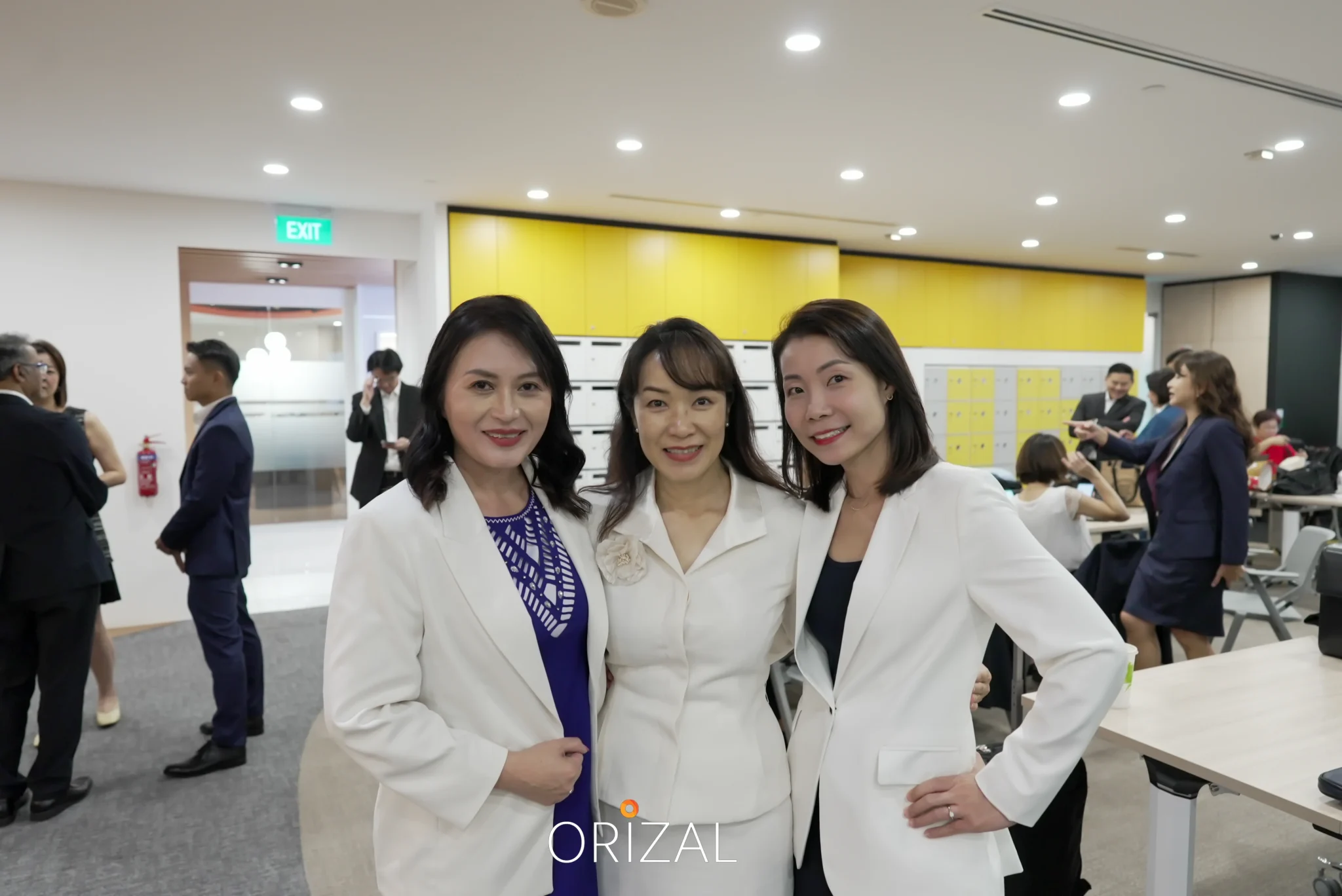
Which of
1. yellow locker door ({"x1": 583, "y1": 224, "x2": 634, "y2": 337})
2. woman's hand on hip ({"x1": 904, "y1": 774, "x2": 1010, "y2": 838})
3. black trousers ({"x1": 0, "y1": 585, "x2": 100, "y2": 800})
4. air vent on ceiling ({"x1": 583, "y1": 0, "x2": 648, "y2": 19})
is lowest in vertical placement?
black trousers ({"x1": 0, "y1": 585, "x2": 100, "y2": 800})

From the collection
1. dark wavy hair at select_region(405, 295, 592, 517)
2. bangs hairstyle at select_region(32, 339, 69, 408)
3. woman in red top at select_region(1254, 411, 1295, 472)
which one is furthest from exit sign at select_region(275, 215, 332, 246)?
woman in red top at select_region(1254, 411, 1295, 472)

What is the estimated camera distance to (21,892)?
2680 mm

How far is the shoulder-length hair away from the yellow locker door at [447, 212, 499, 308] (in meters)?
4.87

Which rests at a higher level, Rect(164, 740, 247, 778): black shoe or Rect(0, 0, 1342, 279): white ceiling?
Rect(0, 0, 1342, 279): white ceiling

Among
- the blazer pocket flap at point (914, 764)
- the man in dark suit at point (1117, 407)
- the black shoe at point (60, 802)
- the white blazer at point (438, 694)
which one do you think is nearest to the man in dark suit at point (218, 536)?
the black shoe at point (60, 802)

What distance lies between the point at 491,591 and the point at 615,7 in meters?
2.72

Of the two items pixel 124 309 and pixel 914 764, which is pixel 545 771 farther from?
pixel 124 309

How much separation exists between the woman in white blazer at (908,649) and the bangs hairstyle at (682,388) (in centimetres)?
15

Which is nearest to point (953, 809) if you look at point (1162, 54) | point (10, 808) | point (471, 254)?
point (10, 808)

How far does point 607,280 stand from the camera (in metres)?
7.05

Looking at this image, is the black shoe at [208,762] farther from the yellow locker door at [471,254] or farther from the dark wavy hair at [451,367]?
the yellow locker door at [471,254]

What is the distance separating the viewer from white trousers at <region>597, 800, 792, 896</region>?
54.6 inches

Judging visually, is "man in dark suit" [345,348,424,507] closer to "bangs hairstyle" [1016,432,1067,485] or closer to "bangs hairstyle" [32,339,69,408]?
"bangs hairstyle" [32,339,69,408]

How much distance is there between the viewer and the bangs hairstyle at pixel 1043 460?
395 centimetres
